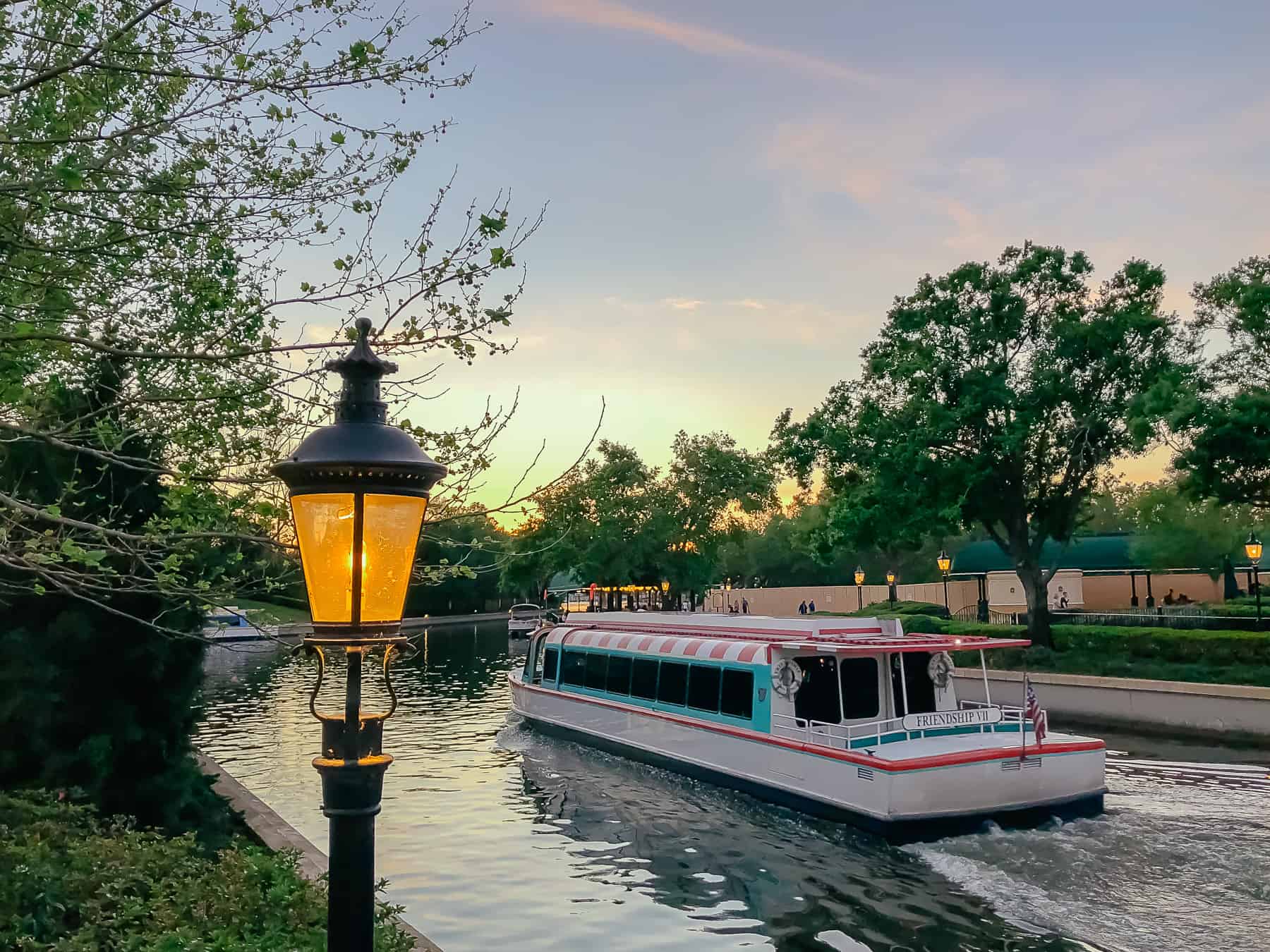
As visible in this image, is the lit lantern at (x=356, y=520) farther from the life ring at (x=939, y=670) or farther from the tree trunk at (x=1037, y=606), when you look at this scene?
the tree trunk at (x=1037, y=606)

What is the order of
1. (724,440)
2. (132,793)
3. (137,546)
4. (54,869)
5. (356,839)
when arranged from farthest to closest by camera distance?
(724,440) → (132,793) → (137,546) → (54,869) → (356,839)

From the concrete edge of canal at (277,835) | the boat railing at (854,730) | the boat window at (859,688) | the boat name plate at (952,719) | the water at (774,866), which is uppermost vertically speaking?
the boat window at (859,688)

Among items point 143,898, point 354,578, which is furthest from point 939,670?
point 354,578

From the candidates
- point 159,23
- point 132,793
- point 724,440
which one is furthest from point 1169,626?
point 724,440

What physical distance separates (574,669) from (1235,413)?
17.5 m

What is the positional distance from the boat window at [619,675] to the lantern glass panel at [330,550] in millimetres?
19130

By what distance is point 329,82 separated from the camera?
26.0ft

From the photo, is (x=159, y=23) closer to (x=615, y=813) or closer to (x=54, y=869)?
(x=54, y=869)

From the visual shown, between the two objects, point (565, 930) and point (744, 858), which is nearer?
point (565, 930)

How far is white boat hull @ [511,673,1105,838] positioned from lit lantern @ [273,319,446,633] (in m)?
12.1

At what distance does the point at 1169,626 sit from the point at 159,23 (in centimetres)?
3495

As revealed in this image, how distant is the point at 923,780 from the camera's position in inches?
590

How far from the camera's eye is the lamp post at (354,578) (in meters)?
4.40

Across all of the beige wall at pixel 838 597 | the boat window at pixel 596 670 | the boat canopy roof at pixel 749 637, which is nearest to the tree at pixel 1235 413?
the boat canopy roof at pixel 749 637
